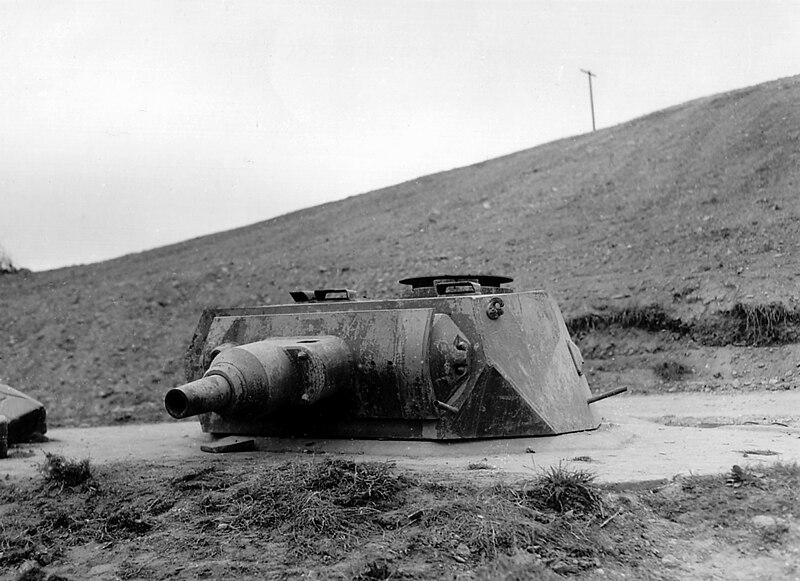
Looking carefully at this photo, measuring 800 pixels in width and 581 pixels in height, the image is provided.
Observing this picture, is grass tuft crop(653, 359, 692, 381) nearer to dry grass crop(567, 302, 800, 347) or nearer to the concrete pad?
dry grass crop(567, 302, 800, 347)

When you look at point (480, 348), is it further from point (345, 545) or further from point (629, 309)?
point (629, 309)

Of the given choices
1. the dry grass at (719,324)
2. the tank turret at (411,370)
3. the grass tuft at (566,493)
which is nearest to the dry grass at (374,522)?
the grass tuft at (566,493)

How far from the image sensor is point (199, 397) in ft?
17.7

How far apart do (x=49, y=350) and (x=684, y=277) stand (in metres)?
14.7

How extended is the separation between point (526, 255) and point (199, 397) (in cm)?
1545

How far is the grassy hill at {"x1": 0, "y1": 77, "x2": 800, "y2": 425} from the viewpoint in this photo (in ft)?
53.0

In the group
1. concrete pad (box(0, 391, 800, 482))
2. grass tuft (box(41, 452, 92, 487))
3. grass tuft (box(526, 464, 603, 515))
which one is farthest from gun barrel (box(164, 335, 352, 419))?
grass tuft (box(526, 464, 603, 515))

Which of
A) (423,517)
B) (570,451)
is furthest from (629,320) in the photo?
(423,517)

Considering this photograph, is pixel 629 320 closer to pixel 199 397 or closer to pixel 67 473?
pixel 199 397

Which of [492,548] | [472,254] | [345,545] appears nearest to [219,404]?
[345,545]

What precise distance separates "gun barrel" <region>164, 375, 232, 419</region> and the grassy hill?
35.5ft

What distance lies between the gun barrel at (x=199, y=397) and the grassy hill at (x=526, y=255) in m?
10.8

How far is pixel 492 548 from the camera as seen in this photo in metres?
4.09

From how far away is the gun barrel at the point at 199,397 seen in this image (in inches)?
208
